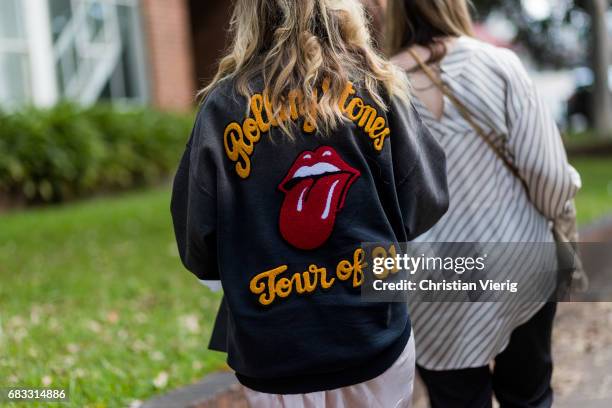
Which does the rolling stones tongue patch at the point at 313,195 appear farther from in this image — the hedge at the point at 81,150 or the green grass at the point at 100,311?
the hedge at the point at 81,150

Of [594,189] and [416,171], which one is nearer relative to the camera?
[416,171]

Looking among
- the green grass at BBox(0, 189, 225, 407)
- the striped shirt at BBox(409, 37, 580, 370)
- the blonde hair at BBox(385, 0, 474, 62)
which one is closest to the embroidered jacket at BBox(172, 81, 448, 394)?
the striped shirt at BBox(409, 37, 580, 370)

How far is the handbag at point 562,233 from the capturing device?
266cm

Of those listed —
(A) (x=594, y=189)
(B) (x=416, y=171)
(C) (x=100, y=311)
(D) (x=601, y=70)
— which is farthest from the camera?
(D) (x=601, y=70)

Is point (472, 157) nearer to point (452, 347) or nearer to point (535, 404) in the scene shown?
point (452, 347)

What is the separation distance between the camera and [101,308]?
5117 millimetres

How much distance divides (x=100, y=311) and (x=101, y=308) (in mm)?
84

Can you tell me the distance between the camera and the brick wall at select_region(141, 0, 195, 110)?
12.7 metres

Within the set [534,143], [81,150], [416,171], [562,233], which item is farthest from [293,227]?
[81,150]

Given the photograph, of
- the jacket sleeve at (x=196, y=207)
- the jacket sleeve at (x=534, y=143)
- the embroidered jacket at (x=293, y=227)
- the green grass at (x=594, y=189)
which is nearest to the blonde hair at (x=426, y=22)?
the jacket sleeve at (x=534, y=143)

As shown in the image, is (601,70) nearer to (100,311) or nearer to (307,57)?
(100,311)

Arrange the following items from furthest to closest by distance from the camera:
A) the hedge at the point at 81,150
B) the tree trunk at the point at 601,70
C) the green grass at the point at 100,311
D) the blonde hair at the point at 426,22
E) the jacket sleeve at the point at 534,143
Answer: the tree trunk at the point at 601,70 → the hedge at the point at 81,150 → the green grass at the point at 100,311 → the blonde hair at the point at 426,22 → the jacket sleeve at the point at 534,143

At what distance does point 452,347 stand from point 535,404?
0.39 m

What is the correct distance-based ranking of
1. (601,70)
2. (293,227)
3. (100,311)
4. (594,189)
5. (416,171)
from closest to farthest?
(293,227) → (416,171) → (100,311) → (594,189) → (601,70)
